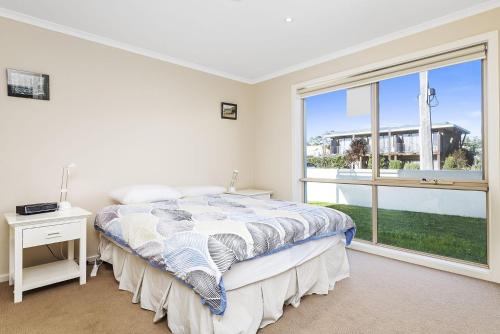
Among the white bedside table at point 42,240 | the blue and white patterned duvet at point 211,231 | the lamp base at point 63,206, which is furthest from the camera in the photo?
the lamp base at point 63,206

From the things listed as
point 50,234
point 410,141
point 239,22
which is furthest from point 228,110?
point 50,234

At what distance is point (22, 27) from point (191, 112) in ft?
6.41

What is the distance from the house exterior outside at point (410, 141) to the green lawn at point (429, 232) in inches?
26.8

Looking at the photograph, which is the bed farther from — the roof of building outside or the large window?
the roof of building outside

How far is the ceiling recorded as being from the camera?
8.22ft

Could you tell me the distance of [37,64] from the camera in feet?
8.97

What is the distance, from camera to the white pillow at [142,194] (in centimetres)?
285

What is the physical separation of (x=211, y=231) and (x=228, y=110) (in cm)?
292

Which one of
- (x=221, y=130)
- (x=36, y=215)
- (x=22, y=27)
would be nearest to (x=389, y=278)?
(x=221, y=130)

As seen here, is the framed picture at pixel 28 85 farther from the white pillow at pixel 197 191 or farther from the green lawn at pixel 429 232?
the green lawn at pixel 429 232

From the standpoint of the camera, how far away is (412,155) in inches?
126

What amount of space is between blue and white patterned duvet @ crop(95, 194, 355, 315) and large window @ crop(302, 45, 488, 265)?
1.13 meters

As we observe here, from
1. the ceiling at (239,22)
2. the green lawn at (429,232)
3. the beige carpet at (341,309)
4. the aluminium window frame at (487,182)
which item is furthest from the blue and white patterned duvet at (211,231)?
the ceiling at (239,22)

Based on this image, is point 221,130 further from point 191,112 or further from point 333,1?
point 333,1
